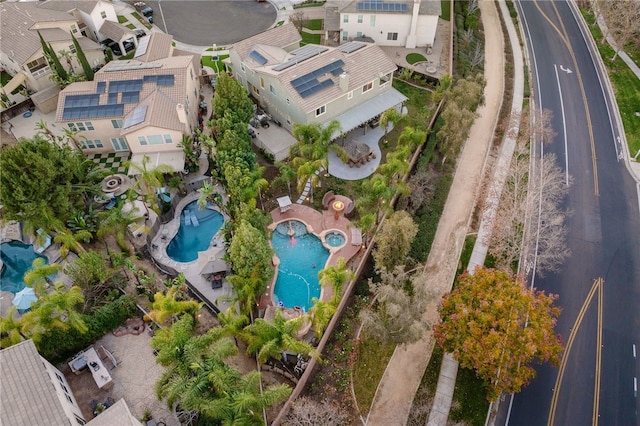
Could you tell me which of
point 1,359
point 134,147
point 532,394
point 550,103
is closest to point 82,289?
point 1,359

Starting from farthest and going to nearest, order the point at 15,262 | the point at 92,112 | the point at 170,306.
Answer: the point at 92,112
the point at 15,262
the point at 170,306

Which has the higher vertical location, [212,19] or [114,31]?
[114,31]

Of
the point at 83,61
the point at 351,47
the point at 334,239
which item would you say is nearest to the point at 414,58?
the point at 351,47

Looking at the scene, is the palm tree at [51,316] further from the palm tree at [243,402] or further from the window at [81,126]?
the window at [81,126]

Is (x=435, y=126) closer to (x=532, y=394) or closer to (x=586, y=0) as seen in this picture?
(x=532, y=394)

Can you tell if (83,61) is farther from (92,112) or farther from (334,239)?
(334,239)

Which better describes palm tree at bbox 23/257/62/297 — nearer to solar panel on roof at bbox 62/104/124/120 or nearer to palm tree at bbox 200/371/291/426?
palm tree at bbox 200/371/291/426

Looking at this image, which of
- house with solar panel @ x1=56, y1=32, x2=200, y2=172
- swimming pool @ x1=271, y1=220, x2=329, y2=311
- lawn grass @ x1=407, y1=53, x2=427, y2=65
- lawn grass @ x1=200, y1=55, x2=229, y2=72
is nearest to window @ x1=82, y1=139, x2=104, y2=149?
house with solar panel @ x1=56, y1=32, x2=200, y2=172

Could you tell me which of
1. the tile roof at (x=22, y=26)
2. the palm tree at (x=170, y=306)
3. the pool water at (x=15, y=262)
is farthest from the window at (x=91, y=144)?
the palm tree at (x=170, y=306)
